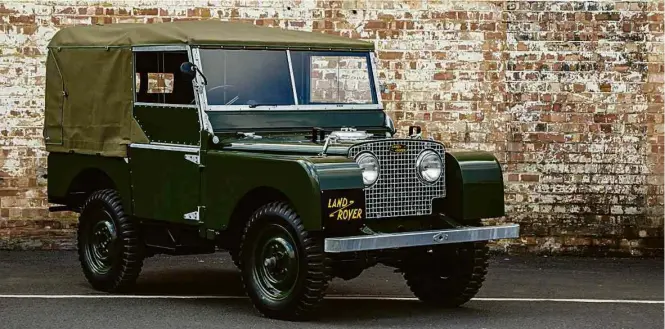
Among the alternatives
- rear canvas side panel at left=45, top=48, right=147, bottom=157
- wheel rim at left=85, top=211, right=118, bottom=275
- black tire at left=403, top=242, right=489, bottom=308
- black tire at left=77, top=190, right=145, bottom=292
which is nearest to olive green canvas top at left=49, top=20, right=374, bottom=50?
rear canvas side panel at left=45, top=48, right=147, bottom=157

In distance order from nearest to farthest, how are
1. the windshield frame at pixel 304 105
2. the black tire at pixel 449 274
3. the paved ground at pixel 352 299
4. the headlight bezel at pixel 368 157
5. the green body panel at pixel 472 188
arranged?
the headlight bezel at pixel 368 157
the paved ground at pixel 352 299
the green body panel at pixel 472 188
the black tire at pixel 449 274
the windshield frame at pixel 304 105

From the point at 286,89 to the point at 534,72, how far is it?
4.35 metres

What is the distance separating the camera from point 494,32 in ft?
47.8

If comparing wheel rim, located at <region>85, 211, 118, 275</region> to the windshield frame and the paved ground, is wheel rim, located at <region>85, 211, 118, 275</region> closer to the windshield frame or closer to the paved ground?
the paved ground

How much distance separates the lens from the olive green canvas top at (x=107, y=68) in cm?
1118

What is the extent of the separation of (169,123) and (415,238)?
244 cm

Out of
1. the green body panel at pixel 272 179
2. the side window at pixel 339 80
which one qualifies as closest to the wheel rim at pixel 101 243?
the green body panel at pixel 272 179

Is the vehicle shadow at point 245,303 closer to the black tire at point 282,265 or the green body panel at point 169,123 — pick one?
the black tire at point 282,265

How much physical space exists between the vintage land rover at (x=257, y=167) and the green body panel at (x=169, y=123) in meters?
0.02

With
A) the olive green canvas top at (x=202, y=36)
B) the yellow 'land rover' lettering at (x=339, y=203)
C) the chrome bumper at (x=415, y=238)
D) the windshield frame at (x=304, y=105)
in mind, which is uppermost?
the olive green canvas top at (x=202, y=36)

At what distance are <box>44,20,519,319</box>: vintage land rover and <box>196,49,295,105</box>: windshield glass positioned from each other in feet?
0.04

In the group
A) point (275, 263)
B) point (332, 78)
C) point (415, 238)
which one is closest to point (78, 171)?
point (332, 78)

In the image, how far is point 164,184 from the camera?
434 inches

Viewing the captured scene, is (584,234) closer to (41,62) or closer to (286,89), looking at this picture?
(286,89)
